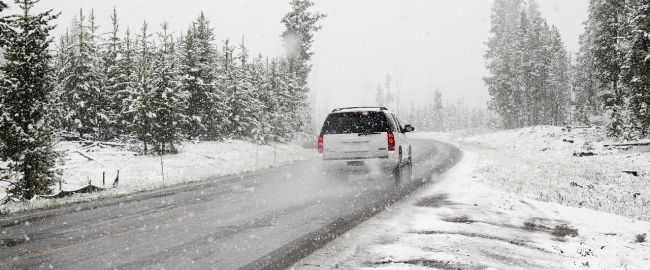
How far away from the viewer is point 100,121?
3159 centimetres

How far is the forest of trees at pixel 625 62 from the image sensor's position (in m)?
22.9

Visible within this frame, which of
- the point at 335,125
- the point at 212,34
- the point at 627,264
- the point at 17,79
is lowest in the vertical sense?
the point at 627,264

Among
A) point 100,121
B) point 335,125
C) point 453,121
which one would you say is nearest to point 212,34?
point 100,121

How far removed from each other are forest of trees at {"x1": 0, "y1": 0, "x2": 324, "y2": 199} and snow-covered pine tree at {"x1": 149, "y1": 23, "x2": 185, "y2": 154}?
58 millimetres

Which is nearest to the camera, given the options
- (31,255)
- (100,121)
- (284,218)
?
(31,255)

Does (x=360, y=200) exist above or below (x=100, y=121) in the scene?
below

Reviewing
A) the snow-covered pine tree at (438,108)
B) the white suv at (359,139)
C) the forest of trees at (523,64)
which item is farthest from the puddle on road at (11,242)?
the snow-covered pine tree at (438,108)

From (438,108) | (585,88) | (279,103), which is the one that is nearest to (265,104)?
(279,103)

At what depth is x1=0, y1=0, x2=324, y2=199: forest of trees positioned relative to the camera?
14336 mm

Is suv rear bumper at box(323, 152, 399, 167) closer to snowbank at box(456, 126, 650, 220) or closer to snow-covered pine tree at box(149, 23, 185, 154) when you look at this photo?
snowbank at box(456, 126, 650, 220)

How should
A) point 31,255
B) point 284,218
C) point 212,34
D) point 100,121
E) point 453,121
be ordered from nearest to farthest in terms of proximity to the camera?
1. point 31,255
2. point 284,218
3. point 100,121
4. point 212,34
5. point 453,121

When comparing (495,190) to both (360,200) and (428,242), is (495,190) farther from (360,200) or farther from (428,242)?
(428,242)

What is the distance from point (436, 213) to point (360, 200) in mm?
1983

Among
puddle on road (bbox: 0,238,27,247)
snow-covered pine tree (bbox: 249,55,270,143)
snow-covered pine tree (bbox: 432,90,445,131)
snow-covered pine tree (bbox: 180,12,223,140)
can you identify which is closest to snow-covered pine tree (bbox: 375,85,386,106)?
snow-covered pine tree (bbox: 432,90,445,131)
